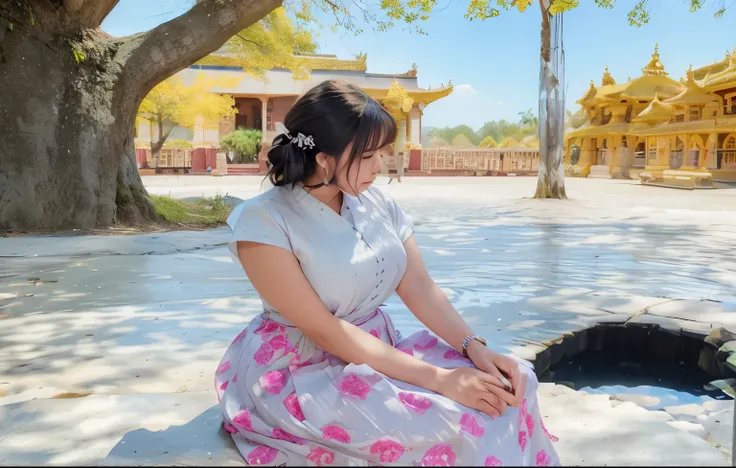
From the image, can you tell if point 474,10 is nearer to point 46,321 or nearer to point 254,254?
point 46,321

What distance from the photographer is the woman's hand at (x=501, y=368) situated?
5.08 feet

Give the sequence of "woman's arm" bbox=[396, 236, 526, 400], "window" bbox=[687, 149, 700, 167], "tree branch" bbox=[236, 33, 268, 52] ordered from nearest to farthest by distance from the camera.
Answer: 1. "woman's arm" bbox=[396, 236, 526, 400]
2. "tree branch" bbox=[236, 33, 268, 52]
3. "window" bbox=[687, 149, 700, 167]

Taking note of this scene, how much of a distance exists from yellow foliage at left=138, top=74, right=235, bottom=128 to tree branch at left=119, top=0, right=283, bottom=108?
52.5ft

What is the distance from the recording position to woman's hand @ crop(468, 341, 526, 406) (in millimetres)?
1548

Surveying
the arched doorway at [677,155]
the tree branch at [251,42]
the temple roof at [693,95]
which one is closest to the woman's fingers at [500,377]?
the tree branch at [251,42]

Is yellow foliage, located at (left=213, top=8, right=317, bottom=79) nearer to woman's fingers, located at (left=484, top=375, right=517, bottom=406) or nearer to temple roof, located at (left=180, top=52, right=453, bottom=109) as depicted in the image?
woman's fingers, located at (left=484, top=375, right=517, bottom=406)

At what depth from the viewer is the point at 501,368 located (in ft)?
5.36

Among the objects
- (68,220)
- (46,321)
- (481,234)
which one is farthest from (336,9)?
(46,321)

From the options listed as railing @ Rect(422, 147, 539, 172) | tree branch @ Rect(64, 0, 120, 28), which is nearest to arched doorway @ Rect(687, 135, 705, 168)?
railing @ Rect(422, 147, 539, 172)

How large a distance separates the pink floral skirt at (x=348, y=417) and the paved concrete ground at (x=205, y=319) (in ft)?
0.58

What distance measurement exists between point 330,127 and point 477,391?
738 mm

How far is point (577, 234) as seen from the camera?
7.65m

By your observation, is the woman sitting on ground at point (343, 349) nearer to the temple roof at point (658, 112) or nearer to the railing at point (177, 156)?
the temple roof at point (658, 112)

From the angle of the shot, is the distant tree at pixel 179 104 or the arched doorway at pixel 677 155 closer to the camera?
the distant tree at pixel 179 104
